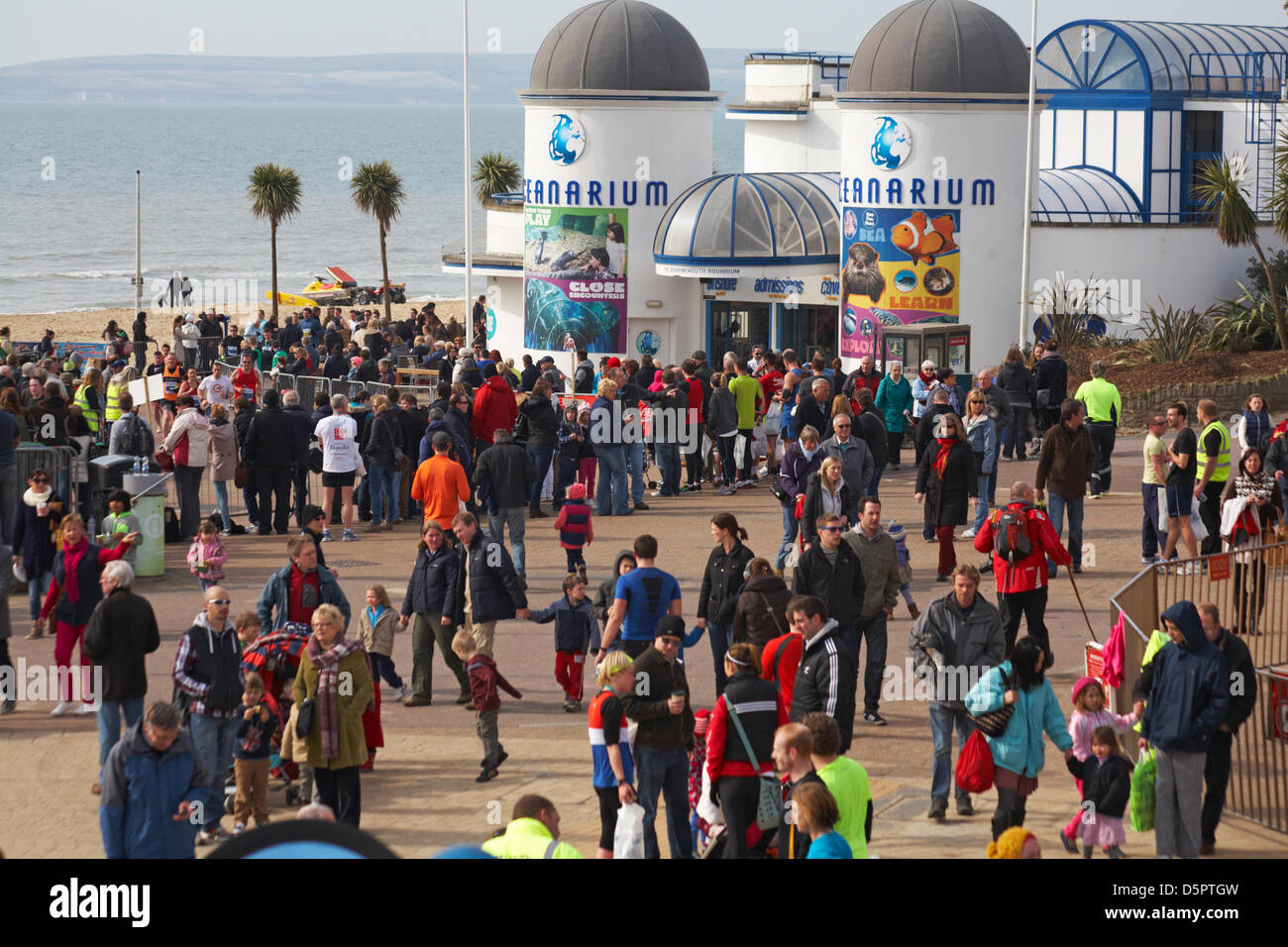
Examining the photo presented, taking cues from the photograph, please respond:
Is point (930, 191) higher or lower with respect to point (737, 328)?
higher

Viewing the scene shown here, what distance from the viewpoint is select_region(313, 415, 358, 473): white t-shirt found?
18453mm

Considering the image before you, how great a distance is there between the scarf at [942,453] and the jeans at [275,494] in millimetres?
7354

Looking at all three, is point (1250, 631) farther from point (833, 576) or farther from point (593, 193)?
point (593, 193)

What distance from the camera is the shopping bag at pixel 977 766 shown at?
29.6 ft

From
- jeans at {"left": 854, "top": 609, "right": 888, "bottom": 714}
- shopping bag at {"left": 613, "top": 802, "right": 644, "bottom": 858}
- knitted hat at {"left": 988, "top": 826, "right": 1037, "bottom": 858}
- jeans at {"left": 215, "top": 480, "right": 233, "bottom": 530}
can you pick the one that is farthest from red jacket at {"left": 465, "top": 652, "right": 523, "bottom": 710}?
jeans at {"left": 215, "top": 480, "right": 233, "bottom": 530}

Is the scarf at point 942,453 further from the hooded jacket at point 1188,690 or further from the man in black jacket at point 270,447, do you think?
the man in black jacket at point 270,447

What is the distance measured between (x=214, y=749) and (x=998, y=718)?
4543 millimetres

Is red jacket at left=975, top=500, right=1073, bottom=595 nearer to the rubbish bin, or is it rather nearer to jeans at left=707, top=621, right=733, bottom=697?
jeans at left=707, top=621, right=733, bottom=697

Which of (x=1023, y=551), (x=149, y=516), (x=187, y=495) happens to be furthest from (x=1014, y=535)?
(x=187, y=495)

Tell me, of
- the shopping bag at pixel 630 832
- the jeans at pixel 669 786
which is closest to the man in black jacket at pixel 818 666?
the jeans at pixel 669 786

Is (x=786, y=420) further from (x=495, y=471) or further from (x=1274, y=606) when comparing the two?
(x=1274, y=606)

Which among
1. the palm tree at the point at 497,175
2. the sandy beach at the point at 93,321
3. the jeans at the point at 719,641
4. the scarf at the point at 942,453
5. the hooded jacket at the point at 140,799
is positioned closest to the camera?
the hooded jacket at the point at 140,799

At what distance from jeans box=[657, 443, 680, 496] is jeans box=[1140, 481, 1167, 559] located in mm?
6250

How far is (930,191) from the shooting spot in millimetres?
27594
